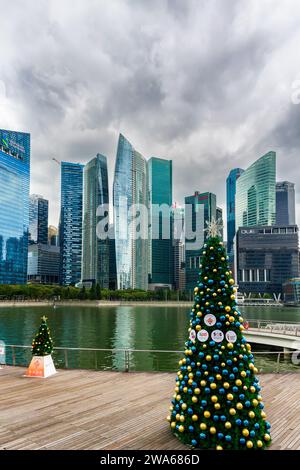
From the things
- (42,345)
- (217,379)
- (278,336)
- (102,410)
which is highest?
(217,379)

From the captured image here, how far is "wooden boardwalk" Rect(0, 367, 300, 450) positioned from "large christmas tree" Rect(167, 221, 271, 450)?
2.02 feet

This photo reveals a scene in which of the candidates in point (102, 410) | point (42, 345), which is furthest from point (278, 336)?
point (102, 410)

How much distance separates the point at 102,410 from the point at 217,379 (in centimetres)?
410

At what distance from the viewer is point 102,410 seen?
10039 mm

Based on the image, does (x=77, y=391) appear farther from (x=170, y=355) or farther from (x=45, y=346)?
(x=170, y=355)

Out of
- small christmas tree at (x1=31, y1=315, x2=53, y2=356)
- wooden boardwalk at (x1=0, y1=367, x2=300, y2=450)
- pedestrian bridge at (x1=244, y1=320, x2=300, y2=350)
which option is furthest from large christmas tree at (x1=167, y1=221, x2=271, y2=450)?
pedestrian bridge at (x1=244, y1=320, x2=300, y2=350)

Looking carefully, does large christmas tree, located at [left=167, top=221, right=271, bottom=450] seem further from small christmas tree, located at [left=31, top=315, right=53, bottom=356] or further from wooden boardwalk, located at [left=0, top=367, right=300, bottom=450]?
small christmas tree, located at [left=31, top=315, right=53, bottom=356]

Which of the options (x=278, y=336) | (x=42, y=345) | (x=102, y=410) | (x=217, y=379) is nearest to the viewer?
(x=217, y=379)

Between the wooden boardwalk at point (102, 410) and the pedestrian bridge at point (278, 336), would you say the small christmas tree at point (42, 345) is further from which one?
the pedestrian bridge at point (278, 336)

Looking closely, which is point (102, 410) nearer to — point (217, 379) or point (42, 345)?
point (217, 379)
